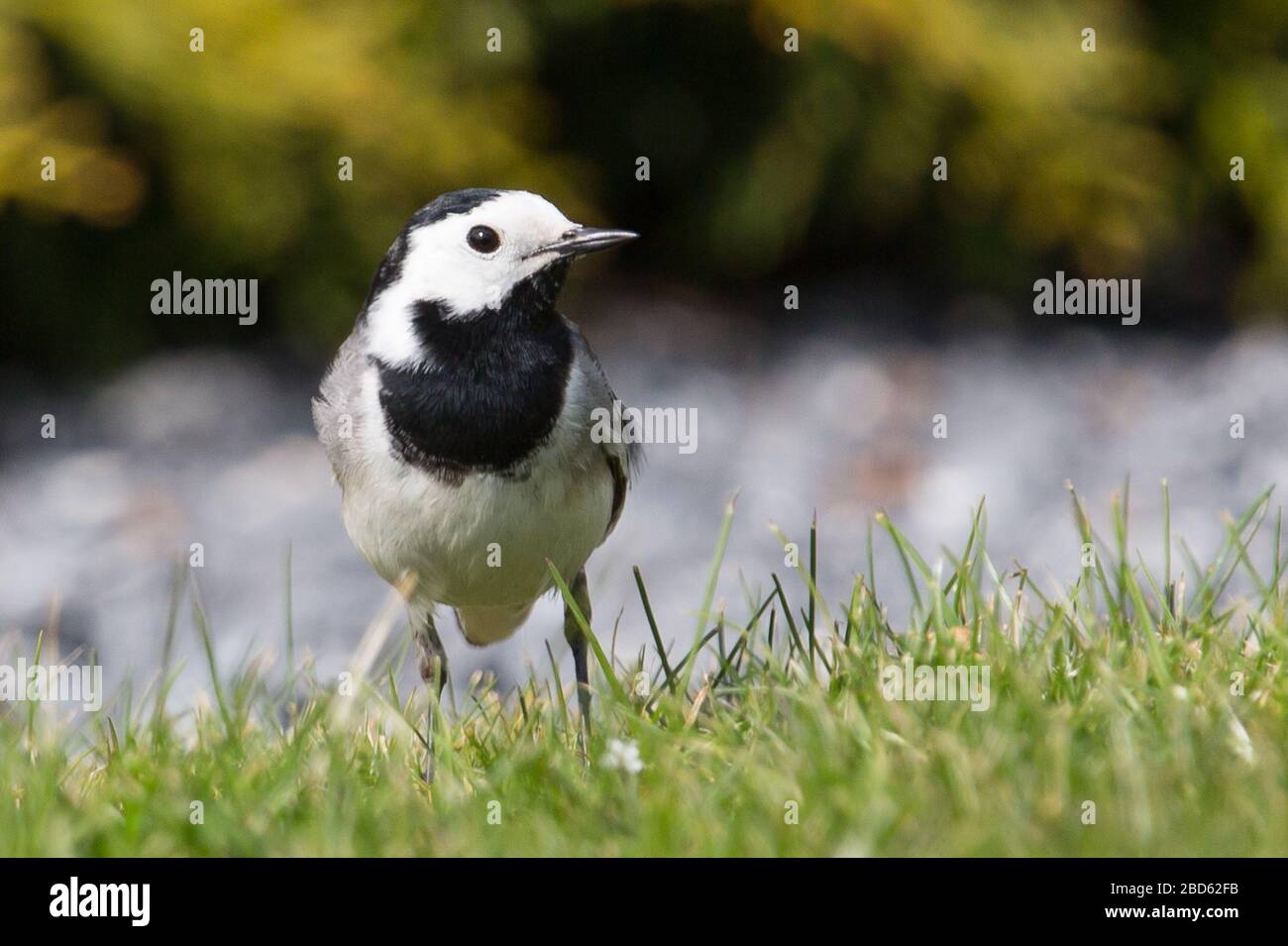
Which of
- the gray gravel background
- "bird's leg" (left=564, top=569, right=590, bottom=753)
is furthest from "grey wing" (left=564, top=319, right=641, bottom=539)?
the gray gravel background

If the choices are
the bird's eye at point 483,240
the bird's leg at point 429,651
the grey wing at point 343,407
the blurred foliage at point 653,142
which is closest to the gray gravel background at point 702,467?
the blurred foliage at point 653,142

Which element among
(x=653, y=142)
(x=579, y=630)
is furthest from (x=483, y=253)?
(x=653, y=142)

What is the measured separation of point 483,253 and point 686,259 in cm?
410

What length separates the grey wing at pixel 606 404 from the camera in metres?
3.86

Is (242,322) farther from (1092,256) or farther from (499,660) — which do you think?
(1092,256)

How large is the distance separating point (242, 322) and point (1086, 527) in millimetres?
4856

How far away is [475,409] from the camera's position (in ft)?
11.9

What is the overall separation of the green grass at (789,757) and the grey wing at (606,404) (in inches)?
24.0

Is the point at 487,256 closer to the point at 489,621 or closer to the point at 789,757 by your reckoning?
the point at 489,621

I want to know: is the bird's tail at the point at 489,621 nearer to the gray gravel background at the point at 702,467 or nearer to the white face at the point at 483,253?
the white face at the point at 483,253

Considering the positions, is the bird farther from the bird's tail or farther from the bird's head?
the bird's tail

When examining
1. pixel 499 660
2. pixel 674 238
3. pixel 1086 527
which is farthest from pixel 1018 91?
pixel 1086 527

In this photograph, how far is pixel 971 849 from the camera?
230 centimetres

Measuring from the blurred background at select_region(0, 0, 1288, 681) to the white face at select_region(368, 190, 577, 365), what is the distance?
268 cm
